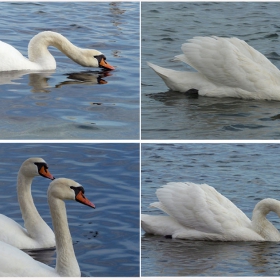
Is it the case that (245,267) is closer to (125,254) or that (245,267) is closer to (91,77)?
(125,254)

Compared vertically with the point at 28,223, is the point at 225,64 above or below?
above

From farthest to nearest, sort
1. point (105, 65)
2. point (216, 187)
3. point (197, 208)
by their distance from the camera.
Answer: point (105, 65)
point (216, 187)
point (197, 208)

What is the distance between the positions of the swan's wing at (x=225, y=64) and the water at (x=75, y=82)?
0.97 m

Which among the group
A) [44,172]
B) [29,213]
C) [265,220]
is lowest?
[265,220]

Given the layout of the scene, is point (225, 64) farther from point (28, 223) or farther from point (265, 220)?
point (28, 223)

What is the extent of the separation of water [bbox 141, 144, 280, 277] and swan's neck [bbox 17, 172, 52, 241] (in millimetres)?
1243

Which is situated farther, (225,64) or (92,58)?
(92,58)

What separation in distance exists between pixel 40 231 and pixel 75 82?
292 cm

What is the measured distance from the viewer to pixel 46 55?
14.3 meters

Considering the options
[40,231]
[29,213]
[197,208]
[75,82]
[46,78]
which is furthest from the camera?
[46,78]

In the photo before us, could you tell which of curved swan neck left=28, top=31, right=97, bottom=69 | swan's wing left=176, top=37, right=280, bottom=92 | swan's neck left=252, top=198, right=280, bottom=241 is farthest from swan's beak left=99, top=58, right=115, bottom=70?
swan's neck left=252, top=198, right=280, bottom=241

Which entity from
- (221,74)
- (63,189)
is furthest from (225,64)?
(63,189)

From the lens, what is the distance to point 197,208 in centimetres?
1196

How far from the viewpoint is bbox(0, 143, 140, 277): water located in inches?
408
